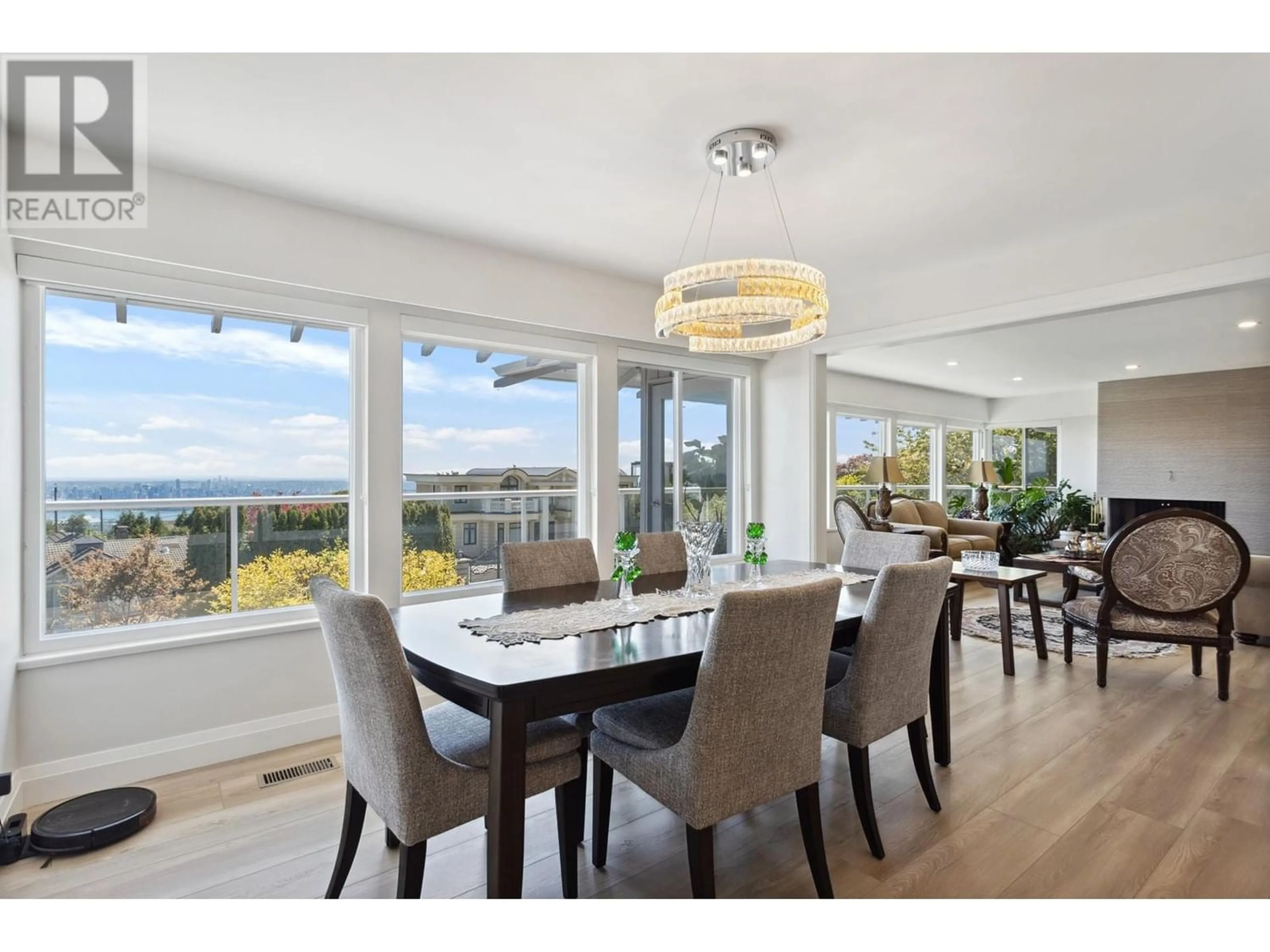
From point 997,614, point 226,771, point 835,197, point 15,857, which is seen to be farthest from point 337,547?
point 997,614

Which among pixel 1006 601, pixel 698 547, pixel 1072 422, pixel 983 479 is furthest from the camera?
pixel 1072 422

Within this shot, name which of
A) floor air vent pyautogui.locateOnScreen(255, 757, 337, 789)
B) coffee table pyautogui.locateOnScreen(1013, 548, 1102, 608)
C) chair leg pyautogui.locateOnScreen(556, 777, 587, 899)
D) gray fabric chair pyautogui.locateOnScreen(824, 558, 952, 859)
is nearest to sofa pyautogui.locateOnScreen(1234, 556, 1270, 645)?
coffee table pyautogui.locateOnScreen(1013, 548, 1102, 608)

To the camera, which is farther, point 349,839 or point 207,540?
point 207,540

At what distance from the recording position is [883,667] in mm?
2066

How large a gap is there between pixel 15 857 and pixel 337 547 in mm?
1564

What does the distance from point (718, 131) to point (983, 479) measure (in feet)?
24.6

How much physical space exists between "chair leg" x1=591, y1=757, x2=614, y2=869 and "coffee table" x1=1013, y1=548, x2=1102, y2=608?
396cm

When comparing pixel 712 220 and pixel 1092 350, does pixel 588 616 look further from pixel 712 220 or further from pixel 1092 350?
pixel 1092 350

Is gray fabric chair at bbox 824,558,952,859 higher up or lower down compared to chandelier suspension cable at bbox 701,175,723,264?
lower down

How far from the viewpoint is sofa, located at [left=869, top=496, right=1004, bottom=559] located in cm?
696

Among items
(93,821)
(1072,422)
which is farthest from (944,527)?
(93,821)

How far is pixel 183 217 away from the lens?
102 inches

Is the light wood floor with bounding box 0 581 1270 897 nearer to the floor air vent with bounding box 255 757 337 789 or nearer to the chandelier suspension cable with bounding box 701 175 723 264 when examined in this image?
the floor air vent with bounding box 255 757 337 789

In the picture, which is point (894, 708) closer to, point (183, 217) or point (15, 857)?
point (15, 857)
